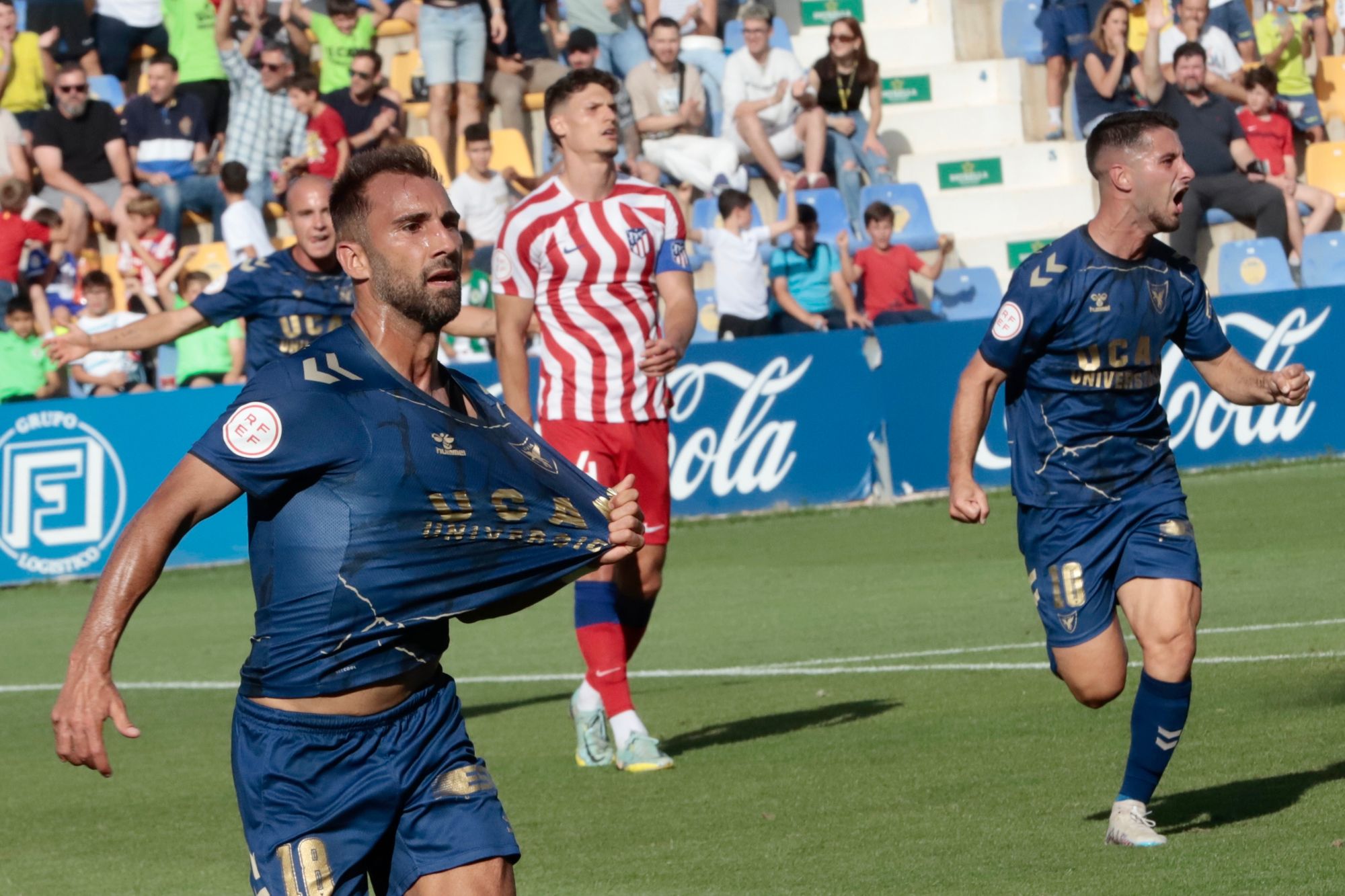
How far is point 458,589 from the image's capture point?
425cm

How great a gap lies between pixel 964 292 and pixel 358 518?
16.2 metres

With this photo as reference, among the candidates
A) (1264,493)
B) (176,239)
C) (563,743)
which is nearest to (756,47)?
(176,239)

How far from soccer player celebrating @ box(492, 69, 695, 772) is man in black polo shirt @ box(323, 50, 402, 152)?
11987mm

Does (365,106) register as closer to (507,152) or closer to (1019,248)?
(507,152)

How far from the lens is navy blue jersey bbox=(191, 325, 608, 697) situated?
4.03 metres

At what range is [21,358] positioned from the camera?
56.2 ft

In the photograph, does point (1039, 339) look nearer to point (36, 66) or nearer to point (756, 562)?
point (756, 562)

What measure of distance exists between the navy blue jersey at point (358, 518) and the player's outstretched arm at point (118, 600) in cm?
6

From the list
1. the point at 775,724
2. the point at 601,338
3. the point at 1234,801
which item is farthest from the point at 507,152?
the point at 1234,801

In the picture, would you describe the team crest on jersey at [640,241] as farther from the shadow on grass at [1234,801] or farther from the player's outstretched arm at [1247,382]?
the shadow on grass at [1234,801]

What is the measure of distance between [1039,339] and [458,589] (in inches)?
119

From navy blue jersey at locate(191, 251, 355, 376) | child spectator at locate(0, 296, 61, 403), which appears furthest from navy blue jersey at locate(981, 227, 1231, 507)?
child spectator at locate(0, 296, 61, 403)

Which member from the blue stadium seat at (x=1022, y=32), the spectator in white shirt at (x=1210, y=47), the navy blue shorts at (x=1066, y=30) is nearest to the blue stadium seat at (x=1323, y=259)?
the spectator in white shirt at (x=1210, y=47)

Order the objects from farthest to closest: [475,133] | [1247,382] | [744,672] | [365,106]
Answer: [365,106]
[475,133]
[744,672]
[1247,382]
